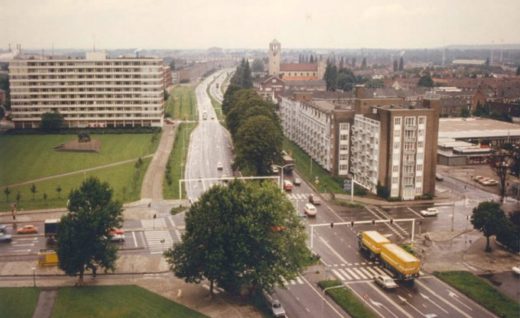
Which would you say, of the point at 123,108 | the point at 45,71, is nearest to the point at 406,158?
the point at 123,108

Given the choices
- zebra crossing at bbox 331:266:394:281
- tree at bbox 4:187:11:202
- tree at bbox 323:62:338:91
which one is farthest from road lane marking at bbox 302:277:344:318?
tree at bbox 323:62:338:91

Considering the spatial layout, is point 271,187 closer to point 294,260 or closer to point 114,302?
point 294,260

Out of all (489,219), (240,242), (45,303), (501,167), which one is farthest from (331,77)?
(45,303)

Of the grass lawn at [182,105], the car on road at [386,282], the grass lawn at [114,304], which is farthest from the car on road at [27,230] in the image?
the grass lawn at [182,105]

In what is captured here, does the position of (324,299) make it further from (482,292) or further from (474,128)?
(474,128)

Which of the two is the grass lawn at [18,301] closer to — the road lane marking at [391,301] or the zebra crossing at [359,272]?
the zebra crossing at [359,272]
